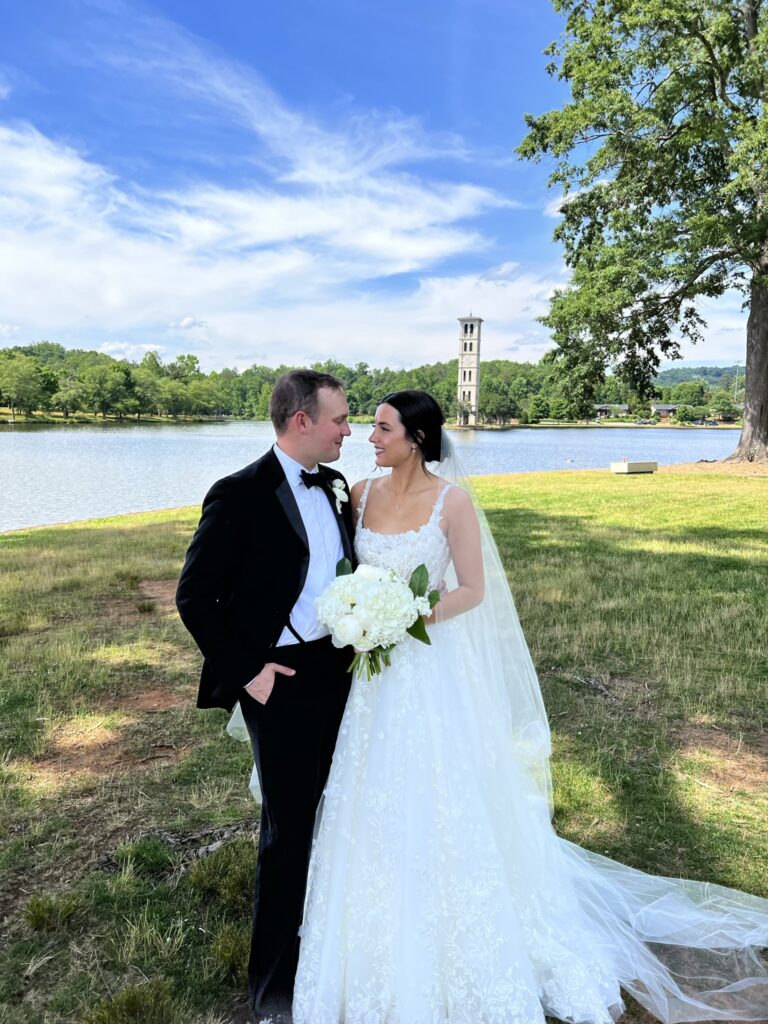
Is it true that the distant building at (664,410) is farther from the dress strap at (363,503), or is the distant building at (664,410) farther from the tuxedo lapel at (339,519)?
the tuxedo lapel at (339,519)

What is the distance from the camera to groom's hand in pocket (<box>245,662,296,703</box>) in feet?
8.04

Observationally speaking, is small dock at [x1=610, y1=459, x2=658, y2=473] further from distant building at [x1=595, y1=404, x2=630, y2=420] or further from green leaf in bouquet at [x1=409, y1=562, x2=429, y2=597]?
distant building at [x1=595, y1=404, x2=630, y2=420]

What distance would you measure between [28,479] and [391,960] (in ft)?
95.6

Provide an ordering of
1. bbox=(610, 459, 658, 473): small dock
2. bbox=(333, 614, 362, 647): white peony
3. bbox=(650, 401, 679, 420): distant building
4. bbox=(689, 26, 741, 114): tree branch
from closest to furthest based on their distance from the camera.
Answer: bbox=(333, 614, 362, 647): white peony
bbox=(689, 26, 741, 114): tree branch
bbox=(610, 459, 658, 473): small dock
bbox=(650, 401, 679, 420): distant building

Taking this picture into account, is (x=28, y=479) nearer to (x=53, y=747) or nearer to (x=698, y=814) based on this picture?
(x=53, y=747)

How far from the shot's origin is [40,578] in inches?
393

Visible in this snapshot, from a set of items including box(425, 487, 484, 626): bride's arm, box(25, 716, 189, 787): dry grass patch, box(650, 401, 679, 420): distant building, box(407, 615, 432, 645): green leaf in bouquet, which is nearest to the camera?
box(407, 615, 432, 645): green leaf in bouquet

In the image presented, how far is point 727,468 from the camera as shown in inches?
973

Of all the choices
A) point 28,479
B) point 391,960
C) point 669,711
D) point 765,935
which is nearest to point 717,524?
point 669,711

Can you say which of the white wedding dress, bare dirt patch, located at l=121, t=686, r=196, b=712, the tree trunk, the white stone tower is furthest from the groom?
the white stone tower

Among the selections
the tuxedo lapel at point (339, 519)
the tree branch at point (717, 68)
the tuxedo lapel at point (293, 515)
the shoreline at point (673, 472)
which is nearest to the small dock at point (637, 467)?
the shoreline at point (673, 472)

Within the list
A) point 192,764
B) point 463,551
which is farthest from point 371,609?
point 192,764

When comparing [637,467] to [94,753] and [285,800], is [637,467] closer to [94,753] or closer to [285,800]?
[94,753]

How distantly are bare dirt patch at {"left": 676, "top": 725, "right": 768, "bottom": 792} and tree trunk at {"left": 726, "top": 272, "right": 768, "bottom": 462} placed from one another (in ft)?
74.9
